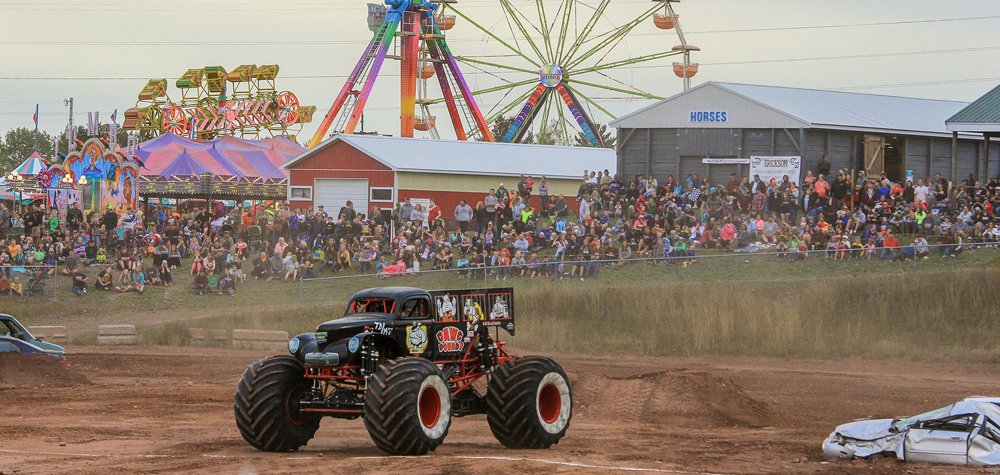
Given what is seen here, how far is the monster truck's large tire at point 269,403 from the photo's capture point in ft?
48.4

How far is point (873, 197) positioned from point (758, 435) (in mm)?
18849

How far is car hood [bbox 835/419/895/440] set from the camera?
15.0m

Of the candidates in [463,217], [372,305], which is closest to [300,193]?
[463,217]

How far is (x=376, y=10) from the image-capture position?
6906 centimetres

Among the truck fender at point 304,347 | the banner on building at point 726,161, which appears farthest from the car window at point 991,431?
the banner on building at point 726,161

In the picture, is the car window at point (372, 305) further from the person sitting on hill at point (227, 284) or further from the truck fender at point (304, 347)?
the person sitting on hill at point (227, 284)

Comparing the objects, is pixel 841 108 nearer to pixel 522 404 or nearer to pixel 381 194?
pixel 381 194

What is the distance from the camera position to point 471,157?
5109 cm

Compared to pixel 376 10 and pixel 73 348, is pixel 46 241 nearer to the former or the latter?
pixel 73 348

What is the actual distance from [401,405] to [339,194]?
35.3 meters

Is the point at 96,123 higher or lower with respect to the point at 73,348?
higher

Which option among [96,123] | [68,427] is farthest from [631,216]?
[96,123]

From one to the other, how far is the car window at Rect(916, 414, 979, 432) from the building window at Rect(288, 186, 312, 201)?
3738 centimetres

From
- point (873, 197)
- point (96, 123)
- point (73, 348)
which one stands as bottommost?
point (73, 348)
